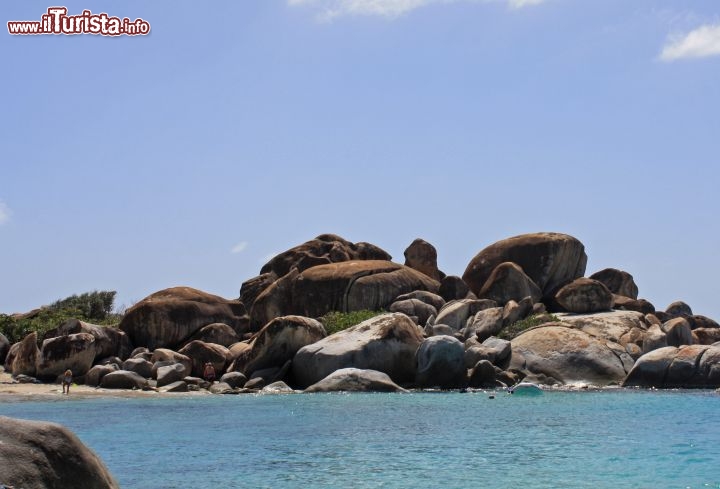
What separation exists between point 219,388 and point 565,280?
25.1 metres

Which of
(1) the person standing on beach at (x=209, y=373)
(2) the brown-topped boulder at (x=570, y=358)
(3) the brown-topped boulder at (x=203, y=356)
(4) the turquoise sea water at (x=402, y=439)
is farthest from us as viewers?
(3) the brown-topped boulder at (x=203, y=356)

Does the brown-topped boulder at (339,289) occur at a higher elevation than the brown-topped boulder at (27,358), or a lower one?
higher

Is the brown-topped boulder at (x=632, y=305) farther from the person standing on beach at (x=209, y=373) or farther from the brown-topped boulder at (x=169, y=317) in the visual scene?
the person standing on beach at (x=209, y=373)

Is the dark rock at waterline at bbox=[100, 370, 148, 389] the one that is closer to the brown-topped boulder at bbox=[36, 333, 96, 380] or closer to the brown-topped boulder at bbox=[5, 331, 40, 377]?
the brown-topped boulder at bbox=[36, 333, 96, 380]

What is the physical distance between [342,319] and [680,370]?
17259 millimetres

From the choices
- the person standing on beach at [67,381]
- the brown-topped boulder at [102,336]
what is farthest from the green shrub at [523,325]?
the person standing on beach at [67,381]

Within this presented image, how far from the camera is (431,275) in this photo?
57562 mm

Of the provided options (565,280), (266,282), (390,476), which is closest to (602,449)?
(390,476)

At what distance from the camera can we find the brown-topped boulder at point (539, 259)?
5291 cm

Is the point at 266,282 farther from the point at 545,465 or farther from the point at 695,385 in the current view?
the point at 545,465

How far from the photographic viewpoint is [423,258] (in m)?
57.7

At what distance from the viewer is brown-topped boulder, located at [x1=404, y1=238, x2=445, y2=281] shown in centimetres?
5747

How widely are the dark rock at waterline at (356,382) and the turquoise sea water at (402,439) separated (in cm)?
186

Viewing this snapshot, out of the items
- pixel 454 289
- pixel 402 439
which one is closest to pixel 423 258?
pixel 454 289
